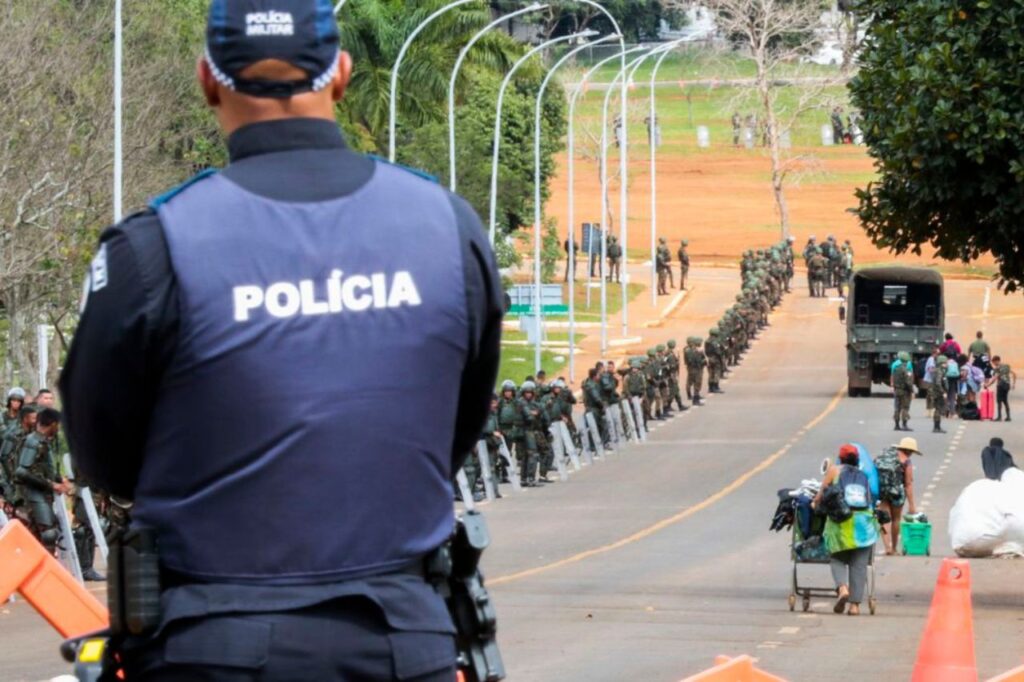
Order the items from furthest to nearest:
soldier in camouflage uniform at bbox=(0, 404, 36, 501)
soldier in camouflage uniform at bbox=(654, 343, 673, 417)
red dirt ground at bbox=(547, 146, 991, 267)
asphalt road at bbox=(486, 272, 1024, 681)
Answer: red dirt ground at bbox=(547, 146, 991, 267) → soldier in camouflage uniform at bbox=(654, 343, 673, 417) → soldier in camouflage uniform at bbox=(0, 404, 36, 501) → asphalt road at bbox=(486, 272, 1024, 681)

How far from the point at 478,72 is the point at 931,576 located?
4267 cm

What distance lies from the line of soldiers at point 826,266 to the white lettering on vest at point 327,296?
71.1 metres

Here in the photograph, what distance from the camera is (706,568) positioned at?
23328 mm

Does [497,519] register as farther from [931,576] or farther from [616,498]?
[931,576]

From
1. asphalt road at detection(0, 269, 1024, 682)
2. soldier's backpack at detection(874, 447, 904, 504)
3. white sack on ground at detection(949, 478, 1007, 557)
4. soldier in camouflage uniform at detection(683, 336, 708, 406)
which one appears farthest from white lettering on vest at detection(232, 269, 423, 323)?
soldier in camouflage uniform at detection(683, 336, 708, 406)

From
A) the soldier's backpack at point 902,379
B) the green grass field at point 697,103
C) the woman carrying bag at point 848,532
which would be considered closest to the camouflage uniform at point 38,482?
the woman carrying bag at point 848,532

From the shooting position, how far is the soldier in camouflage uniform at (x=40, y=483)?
19.3 m

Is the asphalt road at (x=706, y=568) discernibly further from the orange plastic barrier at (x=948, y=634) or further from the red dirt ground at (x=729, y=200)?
the red dirt ground at (x=729, y=200)

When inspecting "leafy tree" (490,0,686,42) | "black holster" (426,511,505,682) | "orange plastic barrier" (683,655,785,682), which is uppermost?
"leafy tree" (490,0,686,42)

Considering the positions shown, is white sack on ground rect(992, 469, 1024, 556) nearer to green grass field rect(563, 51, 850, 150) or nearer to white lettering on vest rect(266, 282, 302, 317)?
white lettering on vest rect(266, 282, 302, 317)

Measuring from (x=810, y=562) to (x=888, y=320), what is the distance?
1391 inches

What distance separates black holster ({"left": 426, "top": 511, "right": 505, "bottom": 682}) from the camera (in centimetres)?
358

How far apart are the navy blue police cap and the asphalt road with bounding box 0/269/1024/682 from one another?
10.4 metres

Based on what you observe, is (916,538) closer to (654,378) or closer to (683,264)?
(654,378)
